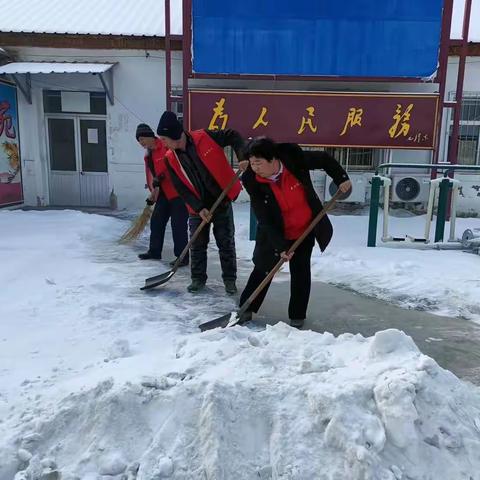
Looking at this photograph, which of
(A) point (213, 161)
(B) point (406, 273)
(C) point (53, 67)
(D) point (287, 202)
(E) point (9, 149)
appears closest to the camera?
(D) point (287, 202)

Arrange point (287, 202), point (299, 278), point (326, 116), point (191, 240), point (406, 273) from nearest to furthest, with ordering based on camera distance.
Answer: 1. point (287, 202)
2. point (299, 278)
3. point (191, 240)
4. point (406, 273)
5. point (326, 116)

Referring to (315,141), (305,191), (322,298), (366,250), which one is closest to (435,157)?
(315,141)

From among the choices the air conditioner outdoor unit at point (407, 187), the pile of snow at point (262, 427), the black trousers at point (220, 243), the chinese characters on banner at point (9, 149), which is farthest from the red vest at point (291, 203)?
the chinese characters on banner at point (9, 149)

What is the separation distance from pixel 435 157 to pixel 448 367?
601 cm

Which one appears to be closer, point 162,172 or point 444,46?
point 162,172

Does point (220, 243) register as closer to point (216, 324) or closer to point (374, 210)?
point (216, 324)

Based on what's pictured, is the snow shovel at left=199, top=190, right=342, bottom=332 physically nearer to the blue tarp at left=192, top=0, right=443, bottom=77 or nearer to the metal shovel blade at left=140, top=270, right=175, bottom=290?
the metal shovel blade at left=140, top=270, right=175, bottom=290

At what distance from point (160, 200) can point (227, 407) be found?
11.5 ft

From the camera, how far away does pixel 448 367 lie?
8.88 feet

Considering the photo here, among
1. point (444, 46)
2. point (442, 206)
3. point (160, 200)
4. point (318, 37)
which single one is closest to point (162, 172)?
point (160, 200)

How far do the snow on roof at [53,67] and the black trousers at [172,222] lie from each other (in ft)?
13.8

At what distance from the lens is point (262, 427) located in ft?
6.07

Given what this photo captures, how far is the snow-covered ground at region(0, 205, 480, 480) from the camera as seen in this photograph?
1702mm

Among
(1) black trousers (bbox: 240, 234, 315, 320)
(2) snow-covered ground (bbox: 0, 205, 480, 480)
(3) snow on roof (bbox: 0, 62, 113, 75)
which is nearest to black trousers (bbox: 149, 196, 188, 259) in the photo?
(1) black trousers (bbox: 240, 234, 315, 320)
